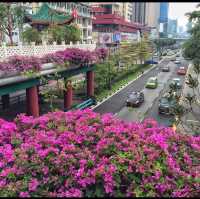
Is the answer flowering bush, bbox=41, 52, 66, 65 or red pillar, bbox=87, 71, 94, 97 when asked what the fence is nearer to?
flowering bush, bbox=41, 52, 66, 65

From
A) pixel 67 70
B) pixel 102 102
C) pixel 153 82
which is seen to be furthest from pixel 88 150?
pixel 153 82

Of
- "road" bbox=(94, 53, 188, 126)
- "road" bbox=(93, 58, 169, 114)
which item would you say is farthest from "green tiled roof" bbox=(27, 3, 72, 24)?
"road" bbox=(94, 53, 188, 126)

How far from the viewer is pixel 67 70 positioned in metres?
21.2

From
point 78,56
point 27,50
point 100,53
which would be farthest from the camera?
point 100,53

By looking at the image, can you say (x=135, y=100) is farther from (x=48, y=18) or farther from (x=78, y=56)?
(x=48, y=18)

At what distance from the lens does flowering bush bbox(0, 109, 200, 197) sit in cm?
516

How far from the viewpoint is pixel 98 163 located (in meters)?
5.66

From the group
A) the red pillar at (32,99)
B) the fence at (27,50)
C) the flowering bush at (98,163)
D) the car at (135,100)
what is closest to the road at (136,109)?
the car at (135,100)

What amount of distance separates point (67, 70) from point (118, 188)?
54.4 feet

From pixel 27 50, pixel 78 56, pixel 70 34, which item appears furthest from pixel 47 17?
pixel 27 50

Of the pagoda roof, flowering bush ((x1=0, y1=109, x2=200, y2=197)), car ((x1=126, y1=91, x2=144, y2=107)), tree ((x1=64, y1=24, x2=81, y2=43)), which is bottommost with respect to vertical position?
car ((x1=126, y1=91, x2=144, y2=107))

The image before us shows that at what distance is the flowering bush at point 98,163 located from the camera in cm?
516

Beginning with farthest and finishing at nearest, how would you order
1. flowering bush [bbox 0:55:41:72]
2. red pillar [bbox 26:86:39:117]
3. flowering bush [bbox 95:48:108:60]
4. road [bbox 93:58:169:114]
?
road [bbox 93:58:169:114] → flowering bush [bbox 95:48:108:60] → red pillar [bbox 26:86:39:117] → flowering bush [bbox 0:55:41:72]

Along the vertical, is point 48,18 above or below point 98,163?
above
